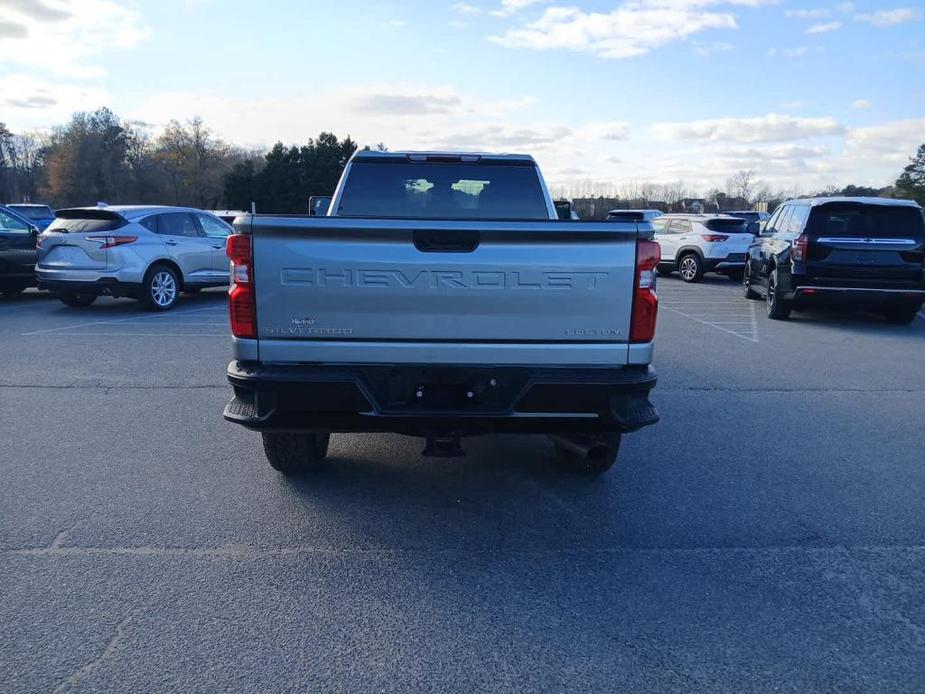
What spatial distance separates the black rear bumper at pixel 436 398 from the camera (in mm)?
3750

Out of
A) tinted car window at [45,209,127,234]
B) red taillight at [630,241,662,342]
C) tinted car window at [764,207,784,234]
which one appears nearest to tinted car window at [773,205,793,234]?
tinted car window at [764,207,784,234]

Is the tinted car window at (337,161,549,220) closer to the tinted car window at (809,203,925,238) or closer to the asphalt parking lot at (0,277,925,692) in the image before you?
the asphalt parking lot at (0,277,925,692)

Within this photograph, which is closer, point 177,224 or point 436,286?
point 436,286

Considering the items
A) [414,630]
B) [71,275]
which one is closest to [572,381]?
[414,630]

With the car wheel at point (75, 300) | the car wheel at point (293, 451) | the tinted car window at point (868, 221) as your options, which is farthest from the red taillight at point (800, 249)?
the car wheel at point (75, 300)

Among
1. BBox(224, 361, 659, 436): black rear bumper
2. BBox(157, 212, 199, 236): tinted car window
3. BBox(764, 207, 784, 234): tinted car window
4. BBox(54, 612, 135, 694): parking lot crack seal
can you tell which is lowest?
BBox(54, 612, 135, 694): parking lot crack seal

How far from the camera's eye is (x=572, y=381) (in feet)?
12.3

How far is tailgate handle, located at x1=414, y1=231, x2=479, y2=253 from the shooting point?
367 cm

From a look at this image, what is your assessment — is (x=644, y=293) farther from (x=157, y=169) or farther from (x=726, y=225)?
(x=157, y=169)

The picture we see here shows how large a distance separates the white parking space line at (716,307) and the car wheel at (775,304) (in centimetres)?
32

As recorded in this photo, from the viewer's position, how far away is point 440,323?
147 inches

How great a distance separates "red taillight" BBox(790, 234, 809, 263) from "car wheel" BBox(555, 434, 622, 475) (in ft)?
26.2

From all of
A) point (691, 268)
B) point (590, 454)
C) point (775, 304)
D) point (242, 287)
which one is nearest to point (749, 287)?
point (775, 304)

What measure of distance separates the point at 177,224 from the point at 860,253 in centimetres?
1156
